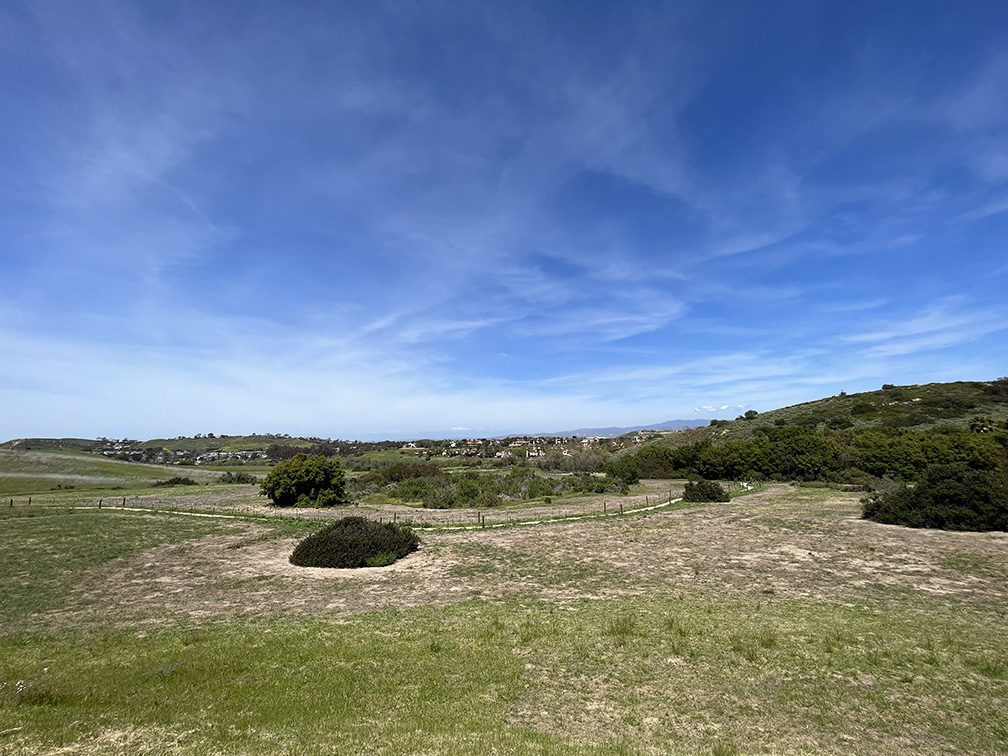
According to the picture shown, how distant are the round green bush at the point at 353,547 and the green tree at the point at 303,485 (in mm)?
18737

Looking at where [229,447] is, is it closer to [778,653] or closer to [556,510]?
[556,510]

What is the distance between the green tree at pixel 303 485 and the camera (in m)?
36.2

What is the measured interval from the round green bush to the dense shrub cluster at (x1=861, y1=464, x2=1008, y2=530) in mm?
22722

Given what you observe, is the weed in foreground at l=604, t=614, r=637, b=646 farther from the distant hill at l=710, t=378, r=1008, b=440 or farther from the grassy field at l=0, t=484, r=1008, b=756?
the distant hill at l=710, t=378, r=1008, b=440

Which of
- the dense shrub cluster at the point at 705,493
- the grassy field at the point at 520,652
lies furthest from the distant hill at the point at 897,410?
the grassy field at the point at 520,652

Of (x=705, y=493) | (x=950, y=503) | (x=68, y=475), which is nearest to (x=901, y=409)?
(x=705, y=493)

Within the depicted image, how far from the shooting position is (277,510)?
3350 cm

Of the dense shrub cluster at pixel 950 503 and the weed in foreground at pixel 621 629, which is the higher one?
the dense shrub cluster at pixel 950 503

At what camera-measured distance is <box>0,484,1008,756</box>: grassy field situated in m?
6.54

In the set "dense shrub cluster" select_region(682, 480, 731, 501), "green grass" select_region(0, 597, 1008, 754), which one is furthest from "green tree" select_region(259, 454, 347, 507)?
"dense shrub cluster" select_region(682, 480, 731, 501)

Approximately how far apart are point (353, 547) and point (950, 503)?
26461 mm

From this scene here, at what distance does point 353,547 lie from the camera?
17766mm

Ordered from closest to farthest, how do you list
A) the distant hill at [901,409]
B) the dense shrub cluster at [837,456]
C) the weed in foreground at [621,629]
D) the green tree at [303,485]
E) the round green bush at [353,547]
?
the weed in foreground at [621,629] → the round green bush at [353,547] → the green tree at [303,485] → the dense shrub cluster at [837,456] → the distant hill at [901,409]

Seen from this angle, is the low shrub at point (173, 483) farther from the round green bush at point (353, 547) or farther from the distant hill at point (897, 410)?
the distant hill at point (897, 410)
